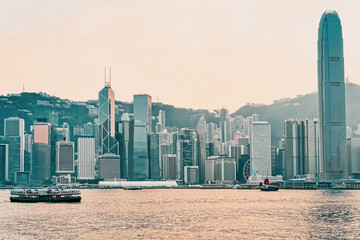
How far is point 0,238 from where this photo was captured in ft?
381

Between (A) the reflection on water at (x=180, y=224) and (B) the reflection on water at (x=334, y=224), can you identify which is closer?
(B) the reflection on water at (x=334, y=224)

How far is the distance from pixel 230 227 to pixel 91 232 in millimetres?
33043

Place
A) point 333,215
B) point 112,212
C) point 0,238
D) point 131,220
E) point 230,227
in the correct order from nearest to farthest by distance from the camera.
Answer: point 0,238 → point 230,227 → point 131,220 → point 333,215 → point 112,212

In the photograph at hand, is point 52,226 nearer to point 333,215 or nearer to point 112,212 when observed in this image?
point 112,212

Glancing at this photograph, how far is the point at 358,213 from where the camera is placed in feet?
567

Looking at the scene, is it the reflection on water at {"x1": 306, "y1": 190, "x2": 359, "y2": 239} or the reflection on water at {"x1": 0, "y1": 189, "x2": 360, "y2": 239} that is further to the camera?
the reflection on water at {"x1": 0, "y1": 189, "x2": 360, "y2": 239}

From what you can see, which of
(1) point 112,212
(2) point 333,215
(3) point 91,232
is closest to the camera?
(3) point 91,232

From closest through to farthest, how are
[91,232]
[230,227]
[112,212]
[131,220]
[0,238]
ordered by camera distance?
1. [0,238]
2. [91,232]
3. [230,227]
4. [131,220]
5. [112,212]

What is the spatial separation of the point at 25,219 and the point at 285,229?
227 ft

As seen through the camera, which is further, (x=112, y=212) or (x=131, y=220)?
(x=112, y=212)

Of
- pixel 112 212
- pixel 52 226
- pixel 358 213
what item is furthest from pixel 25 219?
pixel 358 213

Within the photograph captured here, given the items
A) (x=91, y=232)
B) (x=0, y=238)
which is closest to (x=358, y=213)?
(x=91, y=232)

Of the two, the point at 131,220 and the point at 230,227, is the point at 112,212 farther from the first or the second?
the point at 230,227

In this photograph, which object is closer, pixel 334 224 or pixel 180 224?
pixel 334 224
